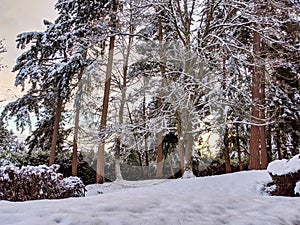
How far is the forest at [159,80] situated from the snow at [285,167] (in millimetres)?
2891

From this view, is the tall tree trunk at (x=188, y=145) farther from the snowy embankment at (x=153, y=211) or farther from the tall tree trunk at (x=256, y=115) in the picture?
the snowy embankment at (x=153, y=211)

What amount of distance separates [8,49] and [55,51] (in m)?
2.26

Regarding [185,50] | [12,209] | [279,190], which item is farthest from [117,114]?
[12,209]

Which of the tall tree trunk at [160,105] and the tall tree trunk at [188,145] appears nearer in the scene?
the tall tree trunk at [188,145]

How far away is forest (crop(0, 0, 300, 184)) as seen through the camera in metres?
9.30

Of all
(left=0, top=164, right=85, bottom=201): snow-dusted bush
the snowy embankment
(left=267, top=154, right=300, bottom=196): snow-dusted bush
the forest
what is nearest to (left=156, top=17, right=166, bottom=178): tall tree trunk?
the forest

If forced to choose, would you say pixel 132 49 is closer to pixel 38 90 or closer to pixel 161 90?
pixel 161 90

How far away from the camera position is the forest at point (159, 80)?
9305 mm

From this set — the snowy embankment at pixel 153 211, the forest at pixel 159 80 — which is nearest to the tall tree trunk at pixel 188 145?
the forest at pixel 159 80

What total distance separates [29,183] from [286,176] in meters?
4.66

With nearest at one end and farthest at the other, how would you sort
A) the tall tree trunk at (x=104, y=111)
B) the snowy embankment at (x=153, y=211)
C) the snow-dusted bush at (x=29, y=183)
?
the snowy embankment at (x=153, y=211) < the snow-dusted bush at (x=29, y=183) < the tall tree trunk at (x=104, y=111)

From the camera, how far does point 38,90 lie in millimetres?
10859

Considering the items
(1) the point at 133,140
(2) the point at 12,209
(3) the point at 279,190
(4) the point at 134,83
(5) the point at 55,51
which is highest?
(5) the point at 55,51

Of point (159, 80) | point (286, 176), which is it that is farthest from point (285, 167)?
point (159, 80)
